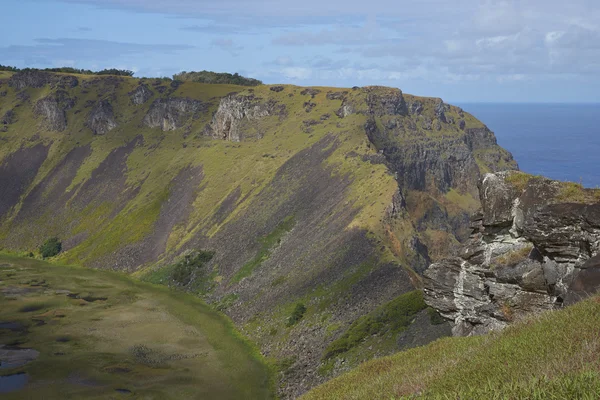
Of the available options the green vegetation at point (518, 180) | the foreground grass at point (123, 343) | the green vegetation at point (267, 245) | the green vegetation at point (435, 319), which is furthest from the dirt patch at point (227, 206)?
the green vegetation at point (518, 180)

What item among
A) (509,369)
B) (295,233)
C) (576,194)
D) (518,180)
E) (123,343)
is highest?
(518,180)

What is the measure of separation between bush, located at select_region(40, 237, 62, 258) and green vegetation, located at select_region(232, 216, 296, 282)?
84343 millimetres

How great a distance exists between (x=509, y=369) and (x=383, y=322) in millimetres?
54534

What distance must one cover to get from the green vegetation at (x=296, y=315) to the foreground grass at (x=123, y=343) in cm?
789

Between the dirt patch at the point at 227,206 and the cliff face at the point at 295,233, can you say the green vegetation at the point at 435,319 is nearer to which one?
the cliff face at the point at 295,233

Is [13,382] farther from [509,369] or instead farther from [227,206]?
[227,206]

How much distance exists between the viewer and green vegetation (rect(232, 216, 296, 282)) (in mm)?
125575

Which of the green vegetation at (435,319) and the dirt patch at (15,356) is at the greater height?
the green vegetation at (435,319)

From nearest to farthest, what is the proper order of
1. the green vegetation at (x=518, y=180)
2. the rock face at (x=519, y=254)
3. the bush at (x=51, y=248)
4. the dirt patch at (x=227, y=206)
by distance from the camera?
the rock face at (x=519, y=254)
the green vegetation at (x=518, y=180)
the dirt patch at (x=227, y=206)
the bush at (x=51, y=248)

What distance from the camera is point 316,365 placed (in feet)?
263

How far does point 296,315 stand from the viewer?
9750 cm

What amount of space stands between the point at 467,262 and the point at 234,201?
12179 cm

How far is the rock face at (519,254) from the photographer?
1407 inches

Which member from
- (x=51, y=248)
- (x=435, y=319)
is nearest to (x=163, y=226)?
(x=51, y=248)
